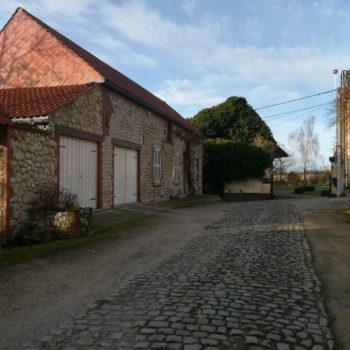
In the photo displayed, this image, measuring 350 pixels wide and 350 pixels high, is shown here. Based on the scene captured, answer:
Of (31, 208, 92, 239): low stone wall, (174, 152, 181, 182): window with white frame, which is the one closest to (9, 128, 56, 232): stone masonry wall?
(31, 208, 92, 239): low stone wall

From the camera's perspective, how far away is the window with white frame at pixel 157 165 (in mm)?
18531

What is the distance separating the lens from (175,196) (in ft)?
70.3

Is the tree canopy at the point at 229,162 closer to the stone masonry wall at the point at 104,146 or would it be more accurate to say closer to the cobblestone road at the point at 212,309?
the stone masonry wall at the point at 104,146

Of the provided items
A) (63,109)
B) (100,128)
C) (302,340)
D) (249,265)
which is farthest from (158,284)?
(100,128)

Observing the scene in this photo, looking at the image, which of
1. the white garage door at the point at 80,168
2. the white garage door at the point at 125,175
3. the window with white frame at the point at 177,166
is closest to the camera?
the white garage door at the point at 80,168

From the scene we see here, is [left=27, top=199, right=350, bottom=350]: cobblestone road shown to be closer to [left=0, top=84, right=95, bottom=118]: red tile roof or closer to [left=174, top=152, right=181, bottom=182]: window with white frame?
[left=0, top=84, right=95, bottom=118]: red tile roof

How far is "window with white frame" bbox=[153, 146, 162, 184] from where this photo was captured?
60.8ft

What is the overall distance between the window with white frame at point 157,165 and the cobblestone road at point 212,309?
10919 mm

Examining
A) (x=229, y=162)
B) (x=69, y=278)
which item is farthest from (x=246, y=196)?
(x=69, y=278)

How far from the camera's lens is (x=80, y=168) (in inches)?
490

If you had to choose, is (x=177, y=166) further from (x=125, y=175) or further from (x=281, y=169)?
(x=281, y=169)

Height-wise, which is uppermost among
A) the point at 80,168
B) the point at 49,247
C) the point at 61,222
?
the point at 80,168

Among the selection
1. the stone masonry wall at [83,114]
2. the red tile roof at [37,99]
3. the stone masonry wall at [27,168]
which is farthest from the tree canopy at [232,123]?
the stone masonry wall at [27,168]

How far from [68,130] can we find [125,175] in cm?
454
